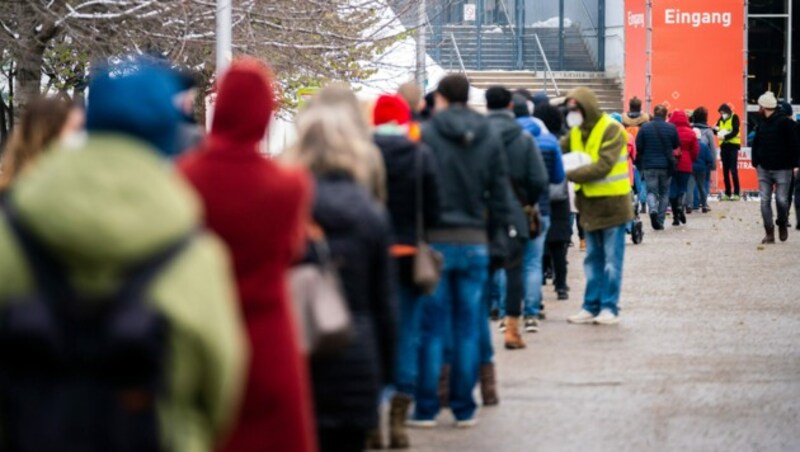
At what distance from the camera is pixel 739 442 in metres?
9.27

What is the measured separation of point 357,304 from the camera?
6.29 metres

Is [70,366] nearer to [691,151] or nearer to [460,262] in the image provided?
[460,262]

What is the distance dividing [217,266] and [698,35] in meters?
33.1

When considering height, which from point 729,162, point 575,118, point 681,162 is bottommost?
point 729,162

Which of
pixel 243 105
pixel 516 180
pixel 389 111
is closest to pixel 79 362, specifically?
pixel 243 105

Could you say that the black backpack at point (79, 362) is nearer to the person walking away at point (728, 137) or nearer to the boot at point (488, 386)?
the boot at point (488, 386)

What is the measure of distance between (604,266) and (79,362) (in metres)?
10.8

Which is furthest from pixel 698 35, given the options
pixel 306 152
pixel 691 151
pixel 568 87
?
pixel 306 152

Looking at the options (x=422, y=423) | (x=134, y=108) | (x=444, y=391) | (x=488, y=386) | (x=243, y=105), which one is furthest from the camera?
(x=488, y=386)

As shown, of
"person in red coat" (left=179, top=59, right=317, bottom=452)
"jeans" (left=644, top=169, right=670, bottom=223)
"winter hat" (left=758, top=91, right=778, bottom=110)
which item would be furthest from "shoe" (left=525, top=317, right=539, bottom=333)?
"jeans" (left=644, top=169, right=670, bottom=223)

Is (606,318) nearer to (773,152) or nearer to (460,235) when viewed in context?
(460,235)

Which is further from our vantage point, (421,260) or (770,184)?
(770,184)

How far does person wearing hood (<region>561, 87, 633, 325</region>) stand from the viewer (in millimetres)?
14094

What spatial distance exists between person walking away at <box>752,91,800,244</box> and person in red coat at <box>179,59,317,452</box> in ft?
59.2
